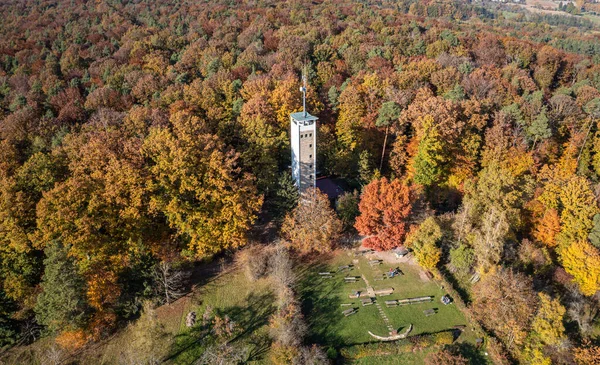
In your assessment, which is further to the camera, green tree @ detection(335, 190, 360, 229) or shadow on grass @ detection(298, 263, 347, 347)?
Answer: green tree @ detection(335, 190, 360, 229)

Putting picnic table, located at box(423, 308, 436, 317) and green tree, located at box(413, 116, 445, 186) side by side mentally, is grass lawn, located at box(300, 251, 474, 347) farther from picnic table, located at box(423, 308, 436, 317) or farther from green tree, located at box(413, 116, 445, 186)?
green tree, located at box(413, 116, 445, 186)

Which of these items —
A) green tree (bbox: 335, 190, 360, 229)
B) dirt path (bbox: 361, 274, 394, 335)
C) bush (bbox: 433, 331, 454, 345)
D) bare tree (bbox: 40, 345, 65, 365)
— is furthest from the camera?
green tree (bbox: 335, 190, 360, 229)

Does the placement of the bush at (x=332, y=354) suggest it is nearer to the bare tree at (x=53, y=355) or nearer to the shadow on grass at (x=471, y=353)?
the shadow on grass at (x=471, y=353)

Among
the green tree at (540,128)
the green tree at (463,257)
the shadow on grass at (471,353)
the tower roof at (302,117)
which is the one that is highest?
the tower roof at (302,117)

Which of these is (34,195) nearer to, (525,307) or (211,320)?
(211,320)

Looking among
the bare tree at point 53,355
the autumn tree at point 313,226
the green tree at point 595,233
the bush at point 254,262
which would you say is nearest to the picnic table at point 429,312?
the autumn tree at point 313,226

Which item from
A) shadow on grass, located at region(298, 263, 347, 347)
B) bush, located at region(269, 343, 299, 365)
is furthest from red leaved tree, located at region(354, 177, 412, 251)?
bush, located at region(269, 343, 299, 365)
